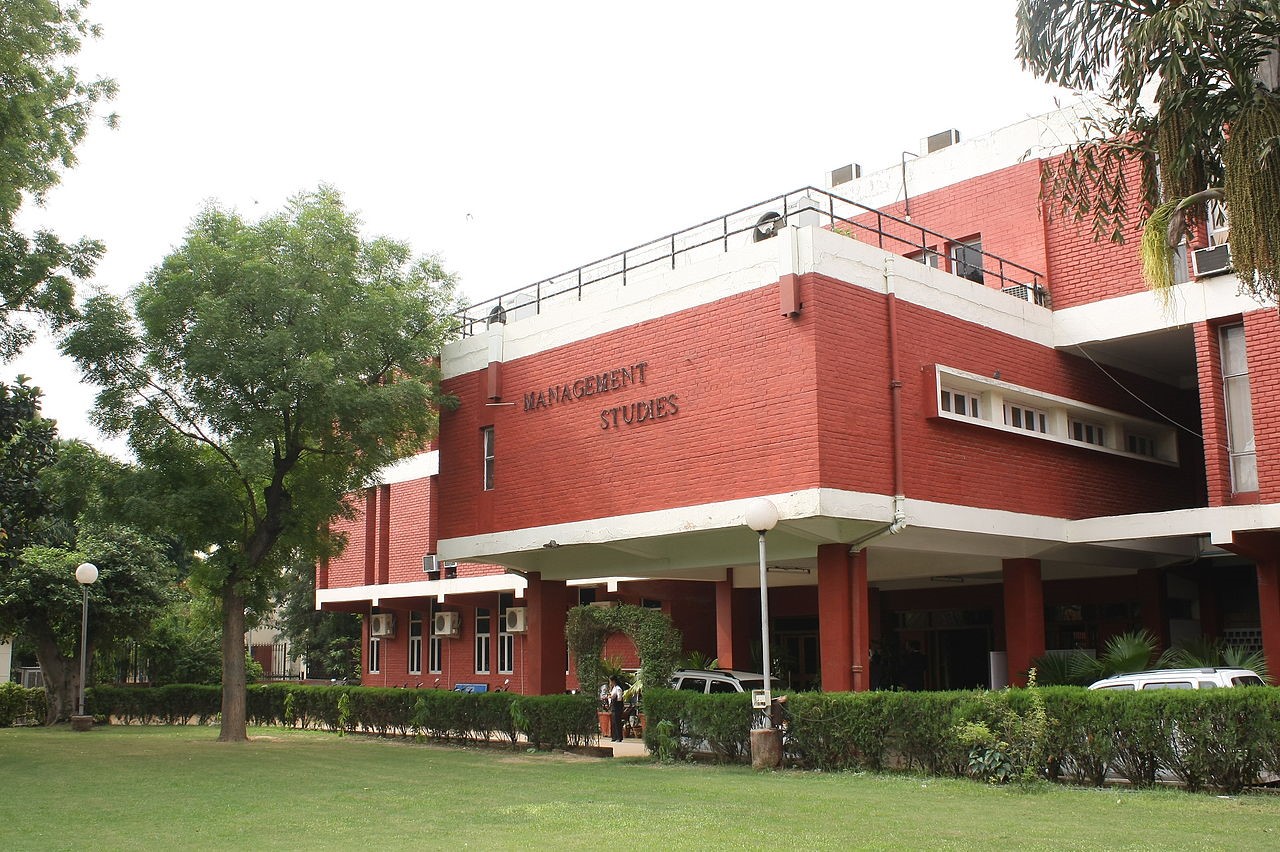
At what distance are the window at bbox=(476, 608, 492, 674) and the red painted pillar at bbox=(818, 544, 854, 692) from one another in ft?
57.6

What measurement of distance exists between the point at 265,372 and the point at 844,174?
14694 millimetres

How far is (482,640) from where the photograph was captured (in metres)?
34.7

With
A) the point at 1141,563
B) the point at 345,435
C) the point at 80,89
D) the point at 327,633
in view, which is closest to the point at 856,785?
the point at 1141,563

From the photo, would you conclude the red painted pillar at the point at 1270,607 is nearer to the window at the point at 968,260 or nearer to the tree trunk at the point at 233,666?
the window at the point at 968,260

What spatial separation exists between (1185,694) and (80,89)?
19.9 m

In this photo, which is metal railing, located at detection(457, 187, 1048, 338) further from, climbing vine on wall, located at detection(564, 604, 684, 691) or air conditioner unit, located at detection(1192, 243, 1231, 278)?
climbing vine on wall, located at detection(564, 604, 684, 691)

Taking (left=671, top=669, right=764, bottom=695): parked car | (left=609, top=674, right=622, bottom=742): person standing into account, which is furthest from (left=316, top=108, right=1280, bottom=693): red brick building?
(left=671, top=669, right=764, bottom=695): parked car

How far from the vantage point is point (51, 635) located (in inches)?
1315

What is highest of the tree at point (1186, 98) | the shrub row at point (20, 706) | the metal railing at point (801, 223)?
the metal railing at point (801, 223)

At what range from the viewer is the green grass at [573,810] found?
10383mm

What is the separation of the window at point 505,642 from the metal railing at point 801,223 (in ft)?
27.9

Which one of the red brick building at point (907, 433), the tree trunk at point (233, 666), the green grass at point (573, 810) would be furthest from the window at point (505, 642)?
the green grass at point (573, 810)

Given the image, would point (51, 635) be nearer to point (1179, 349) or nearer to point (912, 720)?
point (912, 720)

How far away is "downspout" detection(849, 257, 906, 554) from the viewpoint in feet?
59.6
